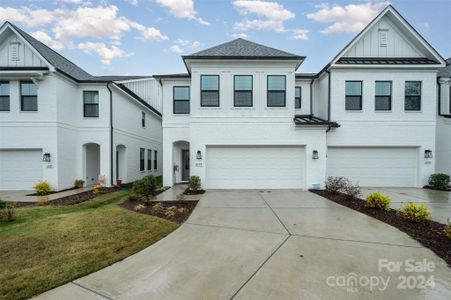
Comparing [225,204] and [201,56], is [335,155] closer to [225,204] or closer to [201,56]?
[225,204]

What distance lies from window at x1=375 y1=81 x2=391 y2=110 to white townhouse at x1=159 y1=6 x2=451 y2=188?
0.05 metres

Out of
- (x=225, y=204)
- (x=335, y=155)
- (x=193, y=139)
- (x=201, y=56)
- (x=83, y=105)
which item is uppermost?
(x=201, y=56)

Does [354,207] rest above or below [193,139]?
below

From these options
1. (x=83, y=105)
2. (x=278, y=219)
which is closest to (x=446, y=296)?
(x=278, y=219)

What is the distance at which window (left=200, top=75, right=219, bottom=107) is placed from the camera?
10836mm

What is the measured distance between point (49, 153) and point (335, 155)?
1484 centimetres

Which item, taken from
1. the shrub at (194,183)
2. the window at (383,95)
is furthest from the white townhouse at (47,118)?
the window at (383,95)

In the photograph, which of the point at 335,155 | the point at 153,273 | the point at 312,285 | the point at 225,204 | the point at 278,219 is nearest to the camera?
the point at 312,285

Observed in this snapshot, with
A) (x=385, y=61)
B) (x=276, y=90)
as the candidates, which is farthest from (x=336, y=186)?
(x=385, y=61)

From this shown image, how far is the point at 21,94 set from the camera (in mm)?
10781

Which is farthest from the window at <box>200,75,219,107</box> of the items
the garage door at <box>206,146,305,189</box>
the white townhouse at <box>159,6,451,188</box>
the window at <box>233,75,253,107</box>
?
the garage door at <box>206,146,305,189</box>

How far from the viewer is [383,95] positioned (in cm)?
1143

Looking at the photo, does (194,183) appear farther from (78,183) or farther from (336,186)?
(78,183)

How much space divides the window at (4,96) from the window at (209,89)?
32.0ft
